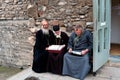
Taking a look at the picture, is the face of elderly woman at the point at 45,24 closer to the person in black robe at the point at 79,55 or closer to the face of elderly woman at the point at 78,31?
the person in black robe at the point at 79,55

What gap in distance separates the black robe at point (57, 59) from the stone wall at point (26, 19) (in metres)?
0.29

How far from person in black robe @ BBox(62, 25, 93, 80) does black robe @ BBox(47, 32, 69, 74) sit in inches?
5.2

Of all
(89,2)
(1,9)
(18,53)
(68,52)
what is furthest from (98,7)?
(1,9)

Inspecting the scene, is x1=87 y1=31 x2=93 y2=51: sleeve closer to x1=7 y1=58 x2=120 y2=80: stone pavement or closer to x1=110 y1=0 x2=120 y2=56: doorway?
x1=7 y1=58 x2=120 y2=80: stone pavement

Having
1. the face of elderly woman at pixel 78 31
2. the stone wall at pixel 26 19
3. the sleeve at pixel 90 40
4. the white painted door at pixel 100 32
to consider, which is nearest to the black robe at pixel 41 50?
the stone wall at pixel 26 19

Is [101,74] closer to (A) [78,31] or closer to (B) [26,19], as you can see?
(A) [78,31]

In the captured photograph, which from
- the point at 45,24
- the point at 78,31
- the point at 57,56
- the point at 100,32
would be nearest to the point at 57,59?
the point at 57,56

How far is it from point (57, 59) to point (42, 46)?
493 millimetres

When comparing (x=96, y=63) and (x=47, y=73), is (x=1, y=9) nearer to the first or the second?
(x=47, y=73)

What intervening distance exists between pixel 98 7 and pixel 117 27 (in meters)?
2.53

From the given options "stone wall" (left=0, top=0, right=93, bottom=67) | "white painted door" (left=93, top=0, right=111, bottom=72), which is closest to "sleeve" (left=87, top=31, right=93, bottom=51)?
"white painted door" (left=93, top=0, right=111, bottom=72)

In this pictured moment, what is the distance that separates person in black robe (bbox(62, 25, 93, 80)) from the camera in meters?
4.29

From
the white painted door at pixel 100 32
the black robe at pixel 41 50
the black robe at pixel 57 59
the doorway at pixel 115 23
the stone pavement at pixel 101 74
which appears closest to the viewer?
the white painted door at pixel 100 32

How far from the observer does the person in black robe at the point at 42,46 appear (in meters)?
4.80
